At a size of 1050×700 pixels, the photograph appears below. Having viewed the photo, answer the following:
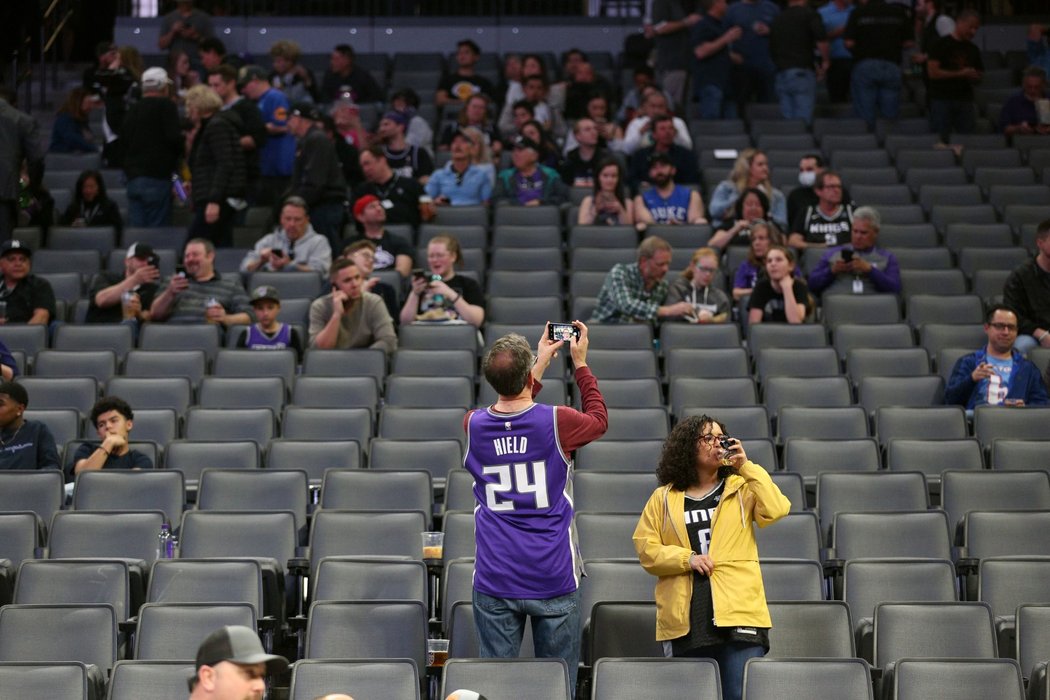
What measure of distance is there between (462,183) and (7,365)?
171 inches

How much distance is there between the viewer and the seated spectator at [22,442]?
758 cm

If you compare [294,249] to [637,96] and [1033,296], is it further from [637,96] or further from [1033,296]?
[1033,296]

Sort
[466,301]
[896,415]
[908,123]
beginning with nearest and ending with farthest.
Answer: [896,415], [466,301], [908,123]

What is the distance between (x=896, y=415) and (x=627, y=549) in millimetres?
2169

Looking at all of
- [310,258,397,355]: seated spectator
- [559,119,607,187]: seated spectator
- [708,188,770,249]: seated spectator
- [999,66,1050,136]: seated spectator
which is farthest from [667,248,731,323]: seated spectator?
[999,66,1050,136]: seated spectator

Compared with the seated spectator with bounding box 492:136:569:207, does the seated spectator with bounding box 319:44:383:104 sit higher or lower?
higher

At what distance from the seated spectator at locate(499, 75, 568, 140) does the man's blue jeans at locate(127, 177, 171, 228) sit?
316 centimetres

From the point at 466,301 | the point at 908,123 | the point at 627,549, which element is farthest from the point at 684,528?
the point at 908,123

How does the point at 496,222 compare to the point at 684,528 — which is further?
the point at 496,222

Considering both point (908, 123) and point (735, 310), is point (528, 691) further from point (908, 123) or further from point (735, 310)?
point (908, 123)

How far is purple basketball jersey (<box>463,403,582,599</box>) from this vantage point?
5.28m

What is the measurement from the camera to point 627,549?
6.71 meters

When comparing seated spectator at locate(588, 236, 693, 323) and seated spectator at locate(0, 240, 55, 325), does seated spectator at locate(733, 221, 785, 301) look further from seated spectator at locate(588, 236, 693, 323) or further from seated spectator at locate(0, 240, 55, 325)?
seated spectator at locate(0, 240, 55, 325)

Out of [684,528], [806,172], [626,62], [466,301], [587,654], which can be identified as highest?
[626,62]
